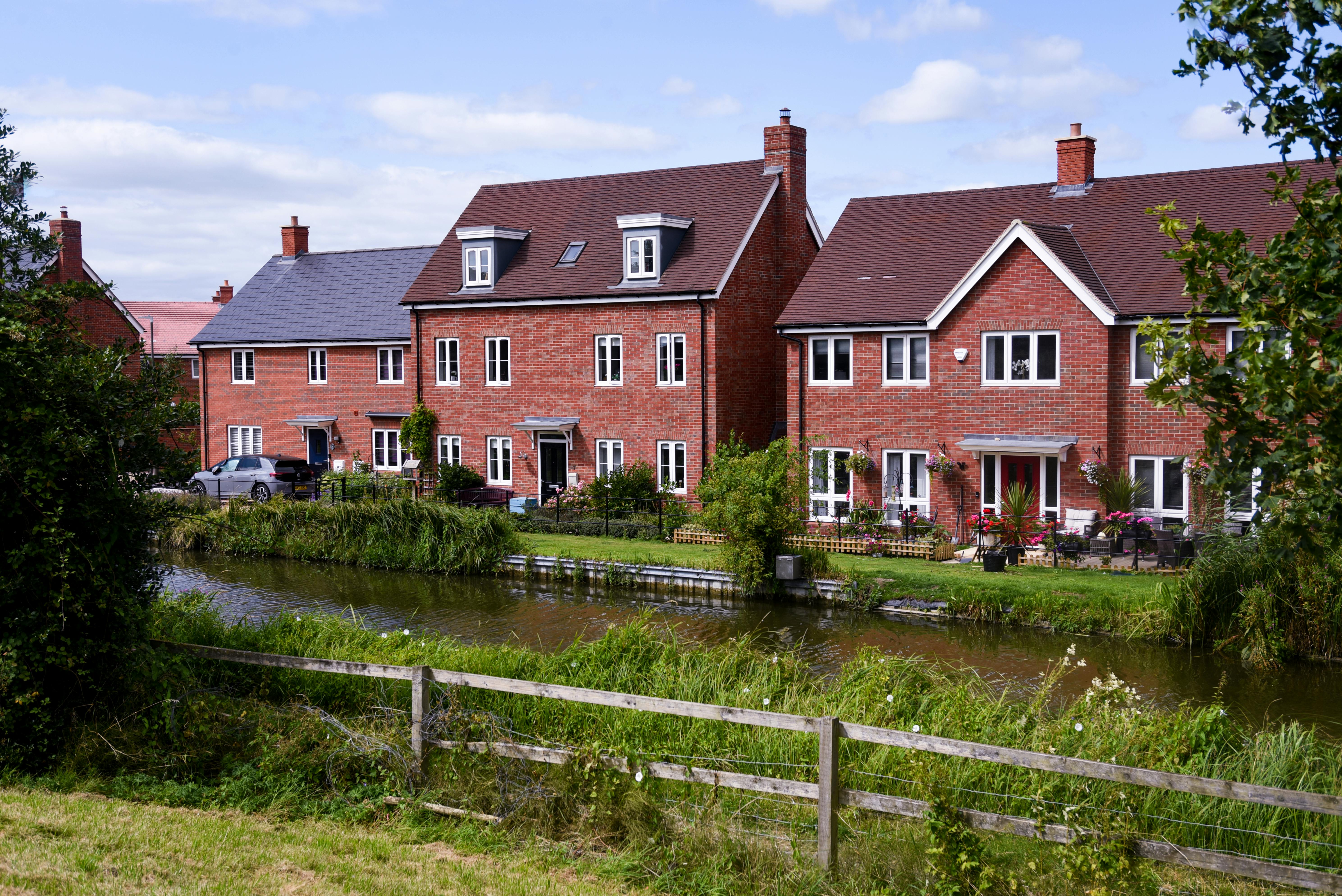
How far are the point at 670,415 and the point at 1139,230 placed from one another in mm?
12766

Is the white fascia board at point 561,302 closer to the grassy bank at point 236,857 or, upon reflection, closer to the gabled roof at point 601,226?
the gabled roof at point 601,226

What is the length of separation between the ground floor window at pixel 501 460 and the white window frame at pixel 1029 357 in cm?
1467

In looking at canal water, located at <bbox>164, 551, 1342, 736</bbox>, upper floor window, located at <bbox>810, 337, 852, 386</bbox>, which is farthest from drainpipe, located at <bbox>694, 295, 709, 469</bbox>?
canal water, located at <bbox>164, 551, 1342, 736</bbox>

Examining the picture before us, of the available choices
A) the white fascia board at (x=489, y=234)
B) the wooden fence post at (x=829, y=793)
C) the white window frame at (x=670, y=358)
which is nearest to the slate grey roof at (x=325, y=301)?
the white fascia board at (x=489, y=234)

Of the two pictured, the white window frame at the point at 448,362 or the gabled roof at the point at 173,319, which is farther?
the gabled roof at the point at 173,319

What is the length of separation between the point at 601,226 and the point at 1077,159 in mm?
13770

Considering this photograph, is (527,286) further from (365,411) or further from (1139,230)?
(1139,230)

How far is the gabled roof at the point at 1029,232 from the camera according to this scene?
2653 cm

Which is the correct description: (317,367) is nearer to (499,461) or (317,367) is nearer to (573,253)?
(499,461)

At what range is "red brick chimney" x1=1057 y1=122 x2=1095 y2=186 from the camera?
3011 centimetres

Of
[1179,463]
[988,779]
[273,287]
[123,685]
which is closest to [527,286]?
[273,287]

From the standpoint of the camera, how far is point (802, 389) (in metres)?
30.2

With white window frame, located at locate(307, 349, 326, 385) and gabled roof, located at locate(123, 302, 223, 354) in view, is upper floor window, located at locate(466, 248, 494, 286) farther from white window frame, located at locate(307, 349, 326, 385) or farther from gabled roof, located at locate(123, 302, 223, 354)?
gabled roof, located at locate(123, 302, 223, 354)

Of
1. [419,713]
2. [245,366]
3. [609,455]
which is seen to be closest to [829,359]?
[609,455]
